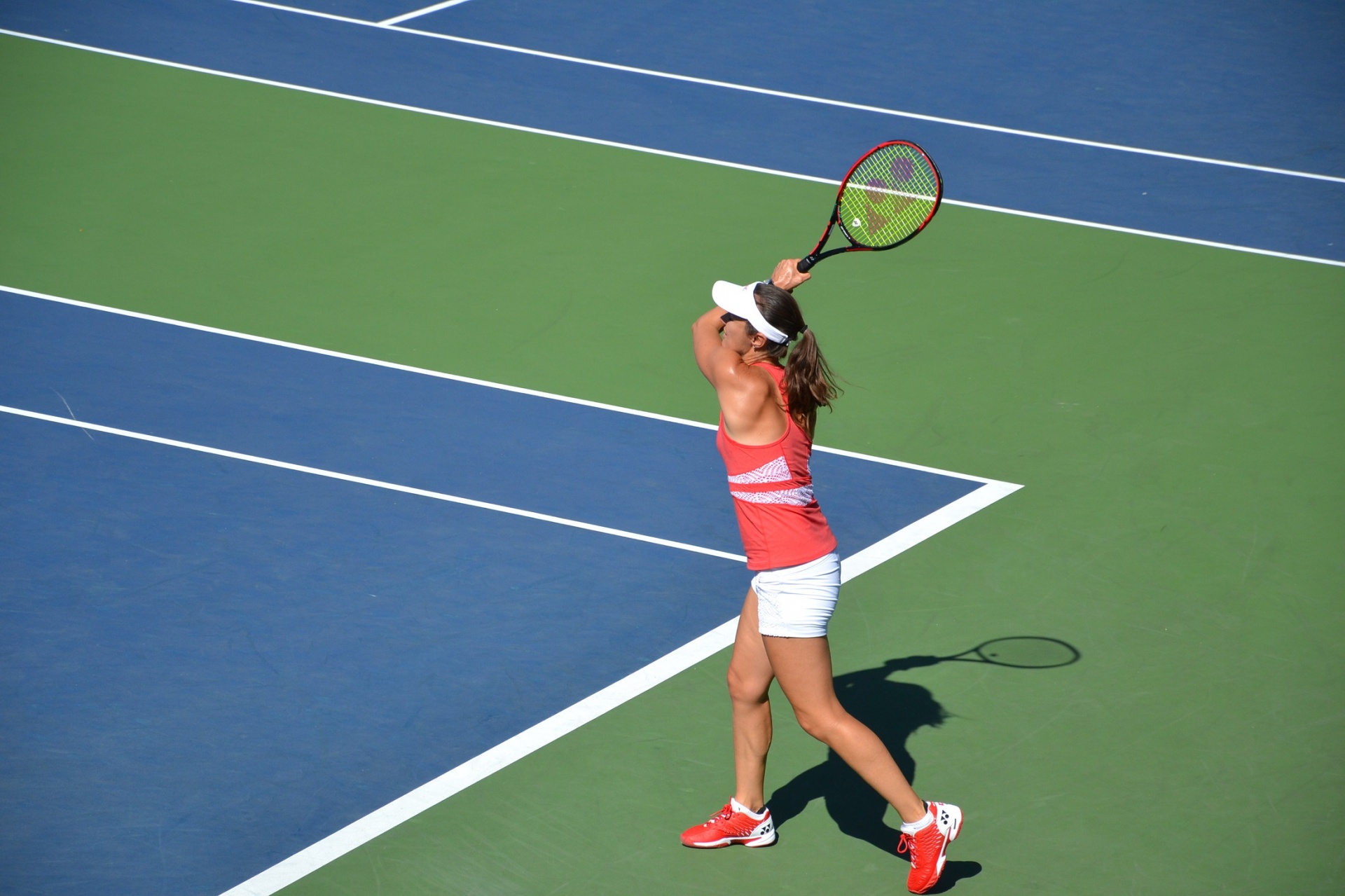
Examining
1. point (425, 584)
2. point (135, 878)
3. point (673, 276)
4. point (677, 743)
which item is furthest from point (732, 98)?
point (135, 878)

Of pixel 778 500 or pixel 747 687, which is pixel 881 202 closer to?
pixel 778 500

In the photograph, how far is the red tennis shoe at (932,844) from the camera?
5539mm

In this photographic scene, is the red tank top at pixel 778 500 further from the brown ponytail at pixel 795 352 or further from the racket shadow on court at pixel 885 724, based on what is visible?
the racket shadow on court at pixel 885 724

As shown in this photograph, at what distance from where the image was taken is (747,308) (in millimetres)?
5371

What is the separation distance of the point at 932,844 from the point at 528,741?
69.4 inches

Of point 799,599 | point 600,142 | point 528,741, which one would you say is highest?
point 600,142

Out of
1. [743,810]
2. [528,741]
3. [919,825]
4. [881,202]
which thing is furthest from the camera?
[881,202]

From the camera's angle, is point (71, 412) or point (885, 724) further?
point (71, 412)

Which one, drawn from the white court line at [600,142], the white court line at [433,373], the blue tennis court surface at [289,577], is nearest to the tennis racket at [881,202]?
the white court line at [433,373]

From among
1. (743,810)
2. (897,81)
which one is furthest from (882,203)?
(897,81)

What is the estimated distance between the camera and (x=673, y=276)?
34.9 ft

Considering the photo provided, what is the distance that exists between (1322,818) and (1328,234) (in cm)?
631

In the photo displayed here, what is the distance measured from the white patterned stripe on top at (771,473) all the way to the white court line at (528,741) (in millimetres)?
1544

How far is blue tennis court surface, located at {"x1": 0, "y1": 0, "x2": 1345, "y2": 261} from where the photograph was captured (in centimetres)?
1200
